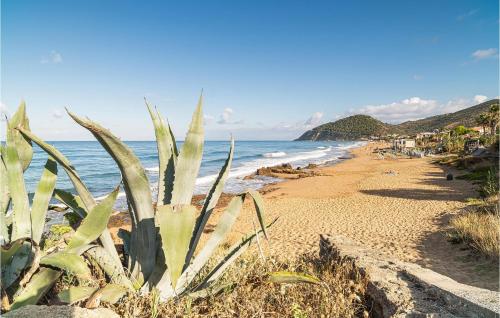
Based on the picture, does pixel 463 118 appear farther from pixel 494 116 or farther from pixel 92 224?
pixel 92 224

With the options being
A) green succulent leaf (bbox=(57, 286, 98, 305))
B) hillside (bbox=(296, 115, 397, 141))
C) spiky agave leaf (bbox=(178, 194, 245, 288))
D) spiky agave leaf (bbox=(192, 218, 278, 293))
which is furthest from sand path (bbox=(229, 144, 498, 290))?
hillside (bbox=(296, 115, 397, 141))

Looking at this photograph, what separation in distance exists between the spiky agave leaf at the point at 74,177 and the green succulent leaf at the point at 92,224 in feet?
0.74

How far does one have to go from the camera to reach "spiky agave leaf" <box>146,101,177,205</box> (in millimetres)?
2408

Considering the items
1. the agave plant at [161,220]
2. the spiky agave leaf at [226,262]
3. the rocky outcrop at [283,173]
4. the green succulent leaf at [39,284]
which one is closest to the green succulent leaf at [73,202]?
the agave plant at [161,220]

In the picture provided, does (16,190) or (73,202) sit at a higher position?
(16,190)

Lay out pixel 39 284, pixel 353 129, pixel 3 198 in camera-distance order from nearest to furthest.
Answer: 1. pixel 39 284
2. pixel 3 198
3. pixel 353 129

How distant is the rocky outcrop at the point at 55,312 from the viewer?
1.60m

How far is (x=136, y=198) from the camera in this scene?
7.23 ft

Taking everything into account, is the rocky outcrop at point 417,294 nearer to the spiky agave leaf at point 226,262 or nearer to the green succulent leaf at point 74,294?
the spiky agave leaf at point 226,262

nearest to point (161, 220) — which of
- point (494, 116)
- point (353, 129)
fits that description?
point (494, 116)

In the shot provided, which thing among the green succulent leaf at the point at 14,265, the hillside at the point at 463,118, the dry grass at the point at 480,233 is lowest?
the dry grass at the point at 480,233

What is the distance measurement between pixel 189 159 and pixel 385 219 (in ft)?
35.2

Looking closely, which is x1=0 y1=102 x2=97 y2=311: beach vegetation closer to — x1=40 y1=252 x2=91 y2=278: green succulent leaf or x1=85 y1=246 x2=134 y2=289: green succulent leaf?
x1=40 y1=252 x2=91 y2=278: green succulent leaf

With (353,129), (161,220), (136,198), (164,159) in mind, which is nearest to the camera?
(161,220)
